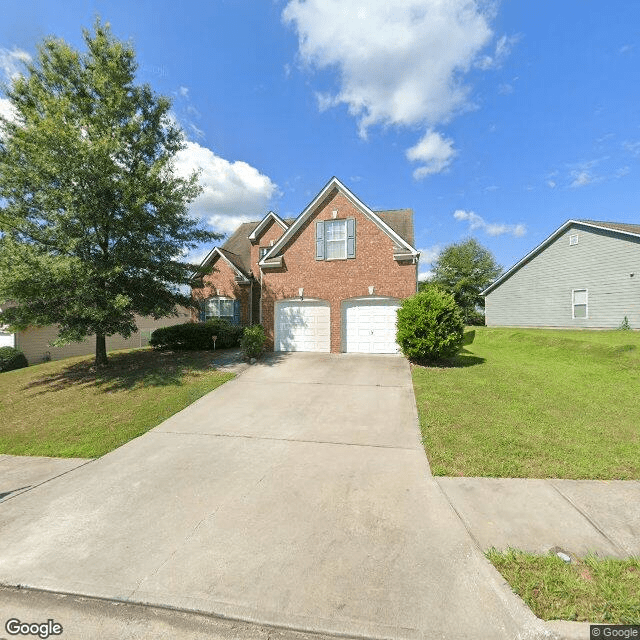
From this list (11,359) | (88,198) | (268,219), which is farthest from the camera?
(268,219)

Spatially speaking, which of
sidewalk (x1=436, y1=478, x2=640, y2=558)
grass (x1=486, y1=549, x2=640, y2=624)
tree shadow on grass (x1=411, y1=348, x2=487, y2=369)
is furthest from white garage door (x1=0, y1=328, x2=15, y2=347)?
grass (x1=486, y1=549, x2=640, y2=624)

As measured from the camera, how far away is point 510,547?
308 cm

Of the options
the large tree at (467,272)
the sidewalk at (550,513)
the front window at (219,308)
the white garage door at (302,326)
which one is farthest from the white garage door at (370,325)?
the large tree at (467,272)

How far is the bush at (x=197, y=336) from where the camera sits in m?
15.8

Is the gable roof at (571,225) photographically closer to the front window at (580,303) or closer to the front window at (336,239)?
the front window at (580,303)

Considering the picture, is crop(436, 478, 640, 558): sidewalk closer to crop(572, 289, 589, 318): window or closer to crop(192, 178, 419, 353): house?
crop(192, 178, 419, 353): house

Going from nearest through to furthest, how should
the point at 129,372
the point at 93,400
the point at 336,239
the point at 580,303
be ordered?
the point at 93,400 < the point at 129,372 < the point at 336,239 < the point at 580,303

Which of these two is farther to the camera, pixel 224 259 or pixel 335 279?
pixel 224 259

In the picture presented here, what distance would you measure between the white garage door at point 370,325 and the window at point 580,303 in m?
13.8

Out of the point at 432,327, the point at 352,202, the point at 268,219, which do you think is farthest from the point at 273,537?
the point at 268,219

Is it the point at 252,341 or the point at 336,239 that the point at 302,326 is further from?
the point at 336,239

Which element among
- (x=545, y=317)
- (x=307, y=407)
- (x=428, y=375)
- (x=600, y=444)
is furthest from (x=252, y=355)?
(x=545, y=317)

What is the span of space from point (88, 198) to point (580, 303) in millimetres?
25955

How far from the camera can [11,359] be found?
1611cm
